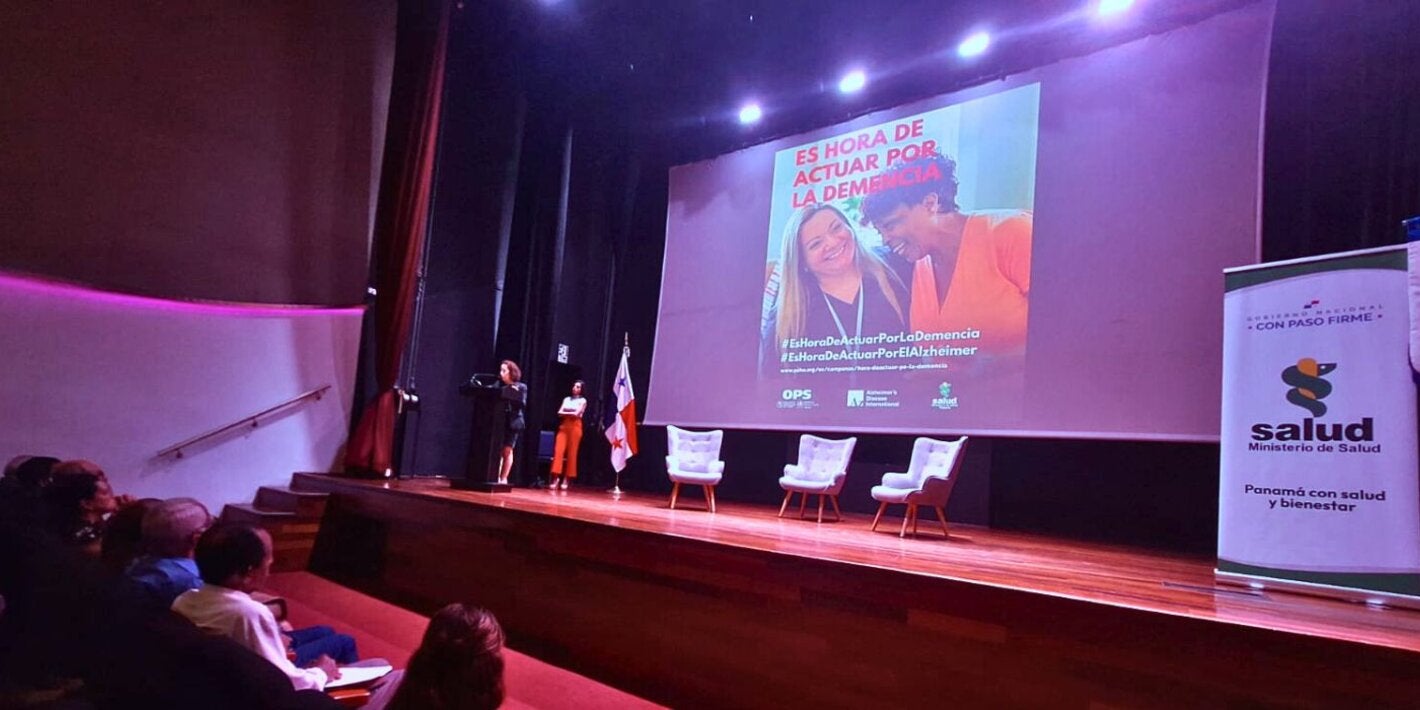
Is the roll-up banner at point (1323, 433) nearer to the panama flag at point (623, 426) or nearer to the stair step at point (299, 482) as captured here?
the panama flag at point (623, 426)

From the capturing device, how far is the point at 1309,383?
2842mm

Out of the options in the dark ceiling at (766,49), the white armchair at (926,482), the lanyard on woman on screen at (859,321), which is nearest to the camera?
the white armchair at (926,482)

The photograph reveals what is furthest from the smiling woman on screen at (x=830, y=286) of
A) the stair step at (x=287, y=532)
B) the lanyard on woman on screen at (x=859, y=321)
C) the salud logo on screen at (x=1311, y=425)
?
the stair step at (x=287, y=532)

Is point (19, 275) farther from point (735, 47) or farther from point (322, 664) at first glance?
point (735, 47)

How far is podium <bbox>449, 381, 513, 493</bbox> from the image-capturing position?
558cm

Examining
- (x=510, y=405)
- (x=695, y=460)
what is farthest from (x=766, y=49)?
(x=510, y=405)

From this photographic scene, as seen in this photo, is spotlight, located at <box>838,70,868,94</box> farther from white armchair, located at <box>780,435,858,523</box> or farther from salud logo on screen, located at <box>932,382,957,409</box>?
white armchair, located at <box>780,435,858,523</box>

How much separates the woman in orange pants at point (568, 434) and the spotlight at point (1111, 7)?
5.02 metres

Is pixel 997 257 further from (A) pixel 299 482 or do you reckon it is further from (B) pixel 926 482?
(A) pixel 299 482

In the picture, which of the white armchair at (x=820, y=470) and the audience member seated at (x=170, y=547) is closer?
the audience member seated at (x=170, y=547)

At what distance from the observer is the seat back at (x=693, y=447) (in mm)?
6066

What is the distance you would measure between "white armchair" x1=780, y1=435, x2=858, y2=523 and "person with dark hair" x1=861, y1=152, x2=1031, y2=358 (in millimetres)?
1089

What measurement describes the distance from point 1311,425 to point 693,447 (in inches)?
164

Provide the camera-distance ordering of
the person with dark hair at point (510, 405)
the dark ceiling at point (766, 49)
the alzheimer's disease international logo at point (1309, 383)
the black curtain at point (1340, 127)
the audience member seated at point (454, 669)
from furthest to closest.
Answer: the person with dark hair at point (510, 405) → the dark ceiling at point (766, 49) → the black curtain at point (1340, 127) → the alzheimer's disease international logo at point (1309, 383) → the audience member seated at point (454, 669)
